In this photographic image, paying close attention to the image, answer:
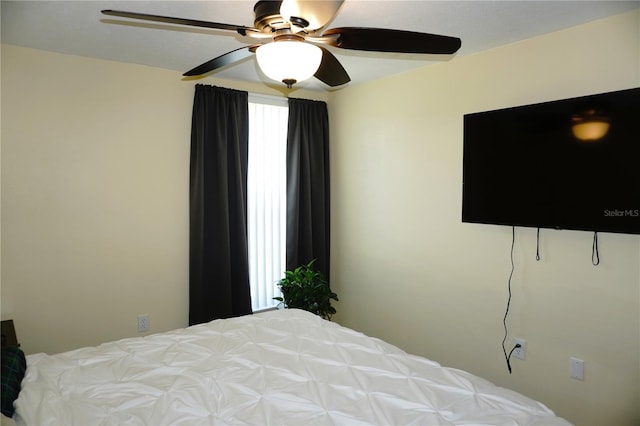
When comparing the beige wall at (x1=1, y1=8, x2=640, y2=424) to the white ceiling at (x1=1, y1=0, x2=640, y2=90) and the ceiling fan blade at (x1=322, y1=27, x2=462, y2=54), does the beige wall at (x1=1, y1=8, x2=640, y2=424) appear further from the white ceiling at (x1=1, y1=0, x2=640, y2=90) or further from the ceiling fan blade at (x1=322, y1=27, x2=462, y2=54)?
the ceiling fan blade at (x1=322, y1=27, x2=462, y2=54)

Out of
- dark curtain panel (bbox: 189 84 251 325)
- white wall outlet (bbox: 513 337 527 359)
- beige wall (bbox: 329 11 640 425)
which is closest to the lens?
beige wall (bbox: 329 11 640 425)

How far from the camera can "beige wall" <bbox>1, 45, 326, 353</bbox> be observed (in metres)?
2.84

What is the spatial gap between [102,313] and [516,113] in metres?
3.26

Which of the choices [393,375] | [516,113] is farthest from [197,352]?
[516,113]

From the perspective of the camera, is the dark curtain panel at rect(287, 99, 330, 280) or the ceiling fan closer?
the ceiling fan

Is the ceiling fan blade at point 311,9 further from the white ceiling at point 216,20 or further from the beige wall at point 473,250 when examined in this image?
the beige wall at point 473,250

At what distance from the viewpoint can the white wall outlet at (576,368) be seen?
8.13 ft

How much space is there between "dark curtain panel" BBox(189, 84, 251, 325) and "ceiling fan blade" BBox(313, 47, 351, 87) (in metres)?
1.59

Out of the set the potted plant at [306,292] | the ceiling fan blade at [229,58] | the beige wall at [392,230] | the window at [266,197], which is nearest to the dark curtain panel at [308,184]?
the window at [266,197]

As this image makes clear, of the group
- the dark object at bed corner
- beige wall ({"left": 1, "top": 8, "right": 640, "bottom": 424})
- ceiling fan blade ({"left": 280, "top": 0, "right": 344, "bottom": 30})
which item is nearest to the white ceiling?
beige wall ({"left": 1, "top": 8, "right": 640, "bottom": 424})

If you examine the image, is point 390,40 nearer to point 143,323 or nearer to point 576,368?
point 576,368

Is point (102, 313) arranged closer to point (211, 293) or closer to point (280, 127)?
point (211, 293)

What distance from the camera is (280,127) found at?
13.2 feet

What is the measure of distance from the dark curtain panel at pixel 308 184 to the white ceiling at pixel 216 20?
1.06m
